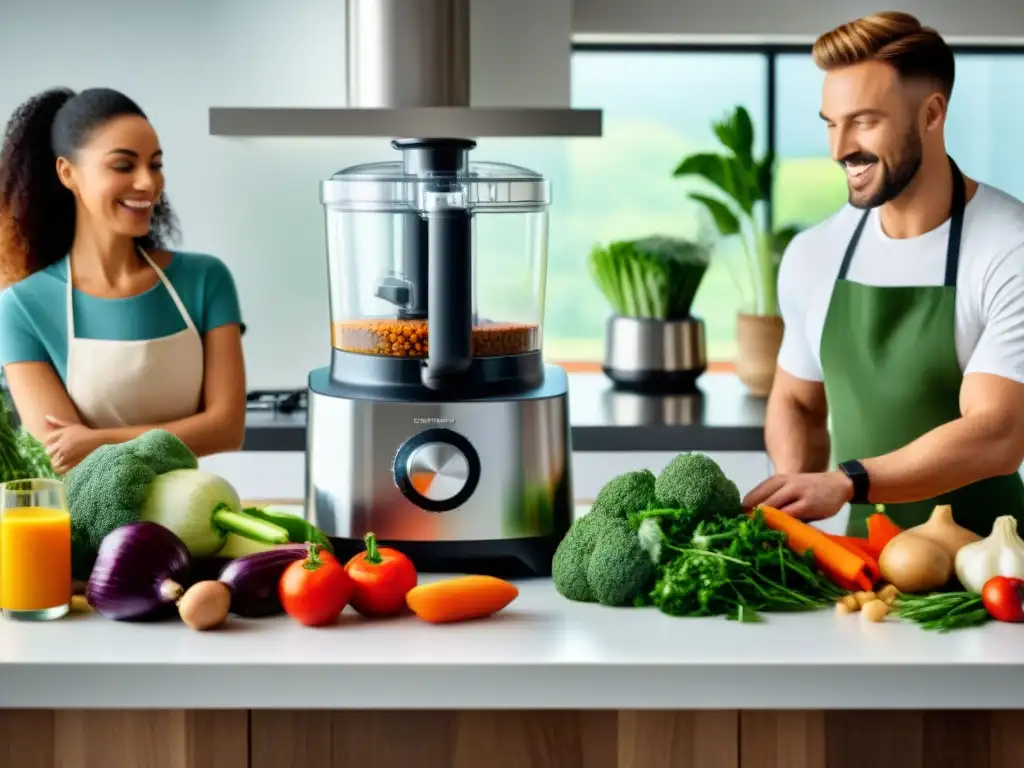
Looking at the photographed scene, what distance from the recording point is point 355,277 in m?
1.87

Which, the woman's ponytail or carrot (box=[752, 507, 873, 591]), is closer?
carrot (box=[752, 507, 873, 591])

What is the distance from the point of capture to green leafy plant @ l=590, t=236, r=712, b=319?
3398 millimetres

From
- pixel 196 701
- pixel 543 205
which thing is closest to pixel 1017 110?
pixel 543 205

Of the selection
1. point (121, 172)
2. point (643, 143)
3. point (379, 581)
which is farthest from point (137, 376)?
point (643, 143)

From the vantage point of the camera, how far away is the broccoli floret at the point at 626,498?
1491mm

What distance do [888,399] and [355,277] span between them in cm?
89

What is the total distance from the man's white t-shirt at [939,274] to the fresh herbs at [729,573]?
2.16ft

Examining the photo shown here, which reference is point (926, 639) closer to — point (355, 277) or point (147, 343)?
point (355, 277)

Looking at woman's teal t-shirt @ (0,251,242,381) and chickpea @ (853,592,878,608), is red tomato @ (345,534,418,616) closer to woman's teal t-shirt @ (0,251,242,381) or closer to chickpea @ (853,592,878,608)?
chickpea @ (853,592,878,608)

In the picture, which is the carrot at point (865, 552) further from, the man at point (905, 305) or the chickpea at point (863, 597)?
the man at point (905, 305)

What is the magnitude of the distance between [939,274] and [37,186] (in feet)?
4.99

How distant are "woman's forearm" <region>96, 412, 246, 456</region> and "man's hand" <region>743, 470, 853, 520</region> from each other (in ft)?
3.45

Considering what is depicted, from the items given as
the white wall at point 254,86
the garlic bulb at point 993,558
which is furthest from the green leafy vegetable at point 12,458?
the white wall at point 254,86

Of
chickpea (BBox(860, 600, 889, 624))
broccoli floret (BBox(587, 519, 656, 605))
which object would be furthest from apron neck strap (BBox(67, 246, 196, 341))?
chickpea (BBox(860, 600, 889, 624))
